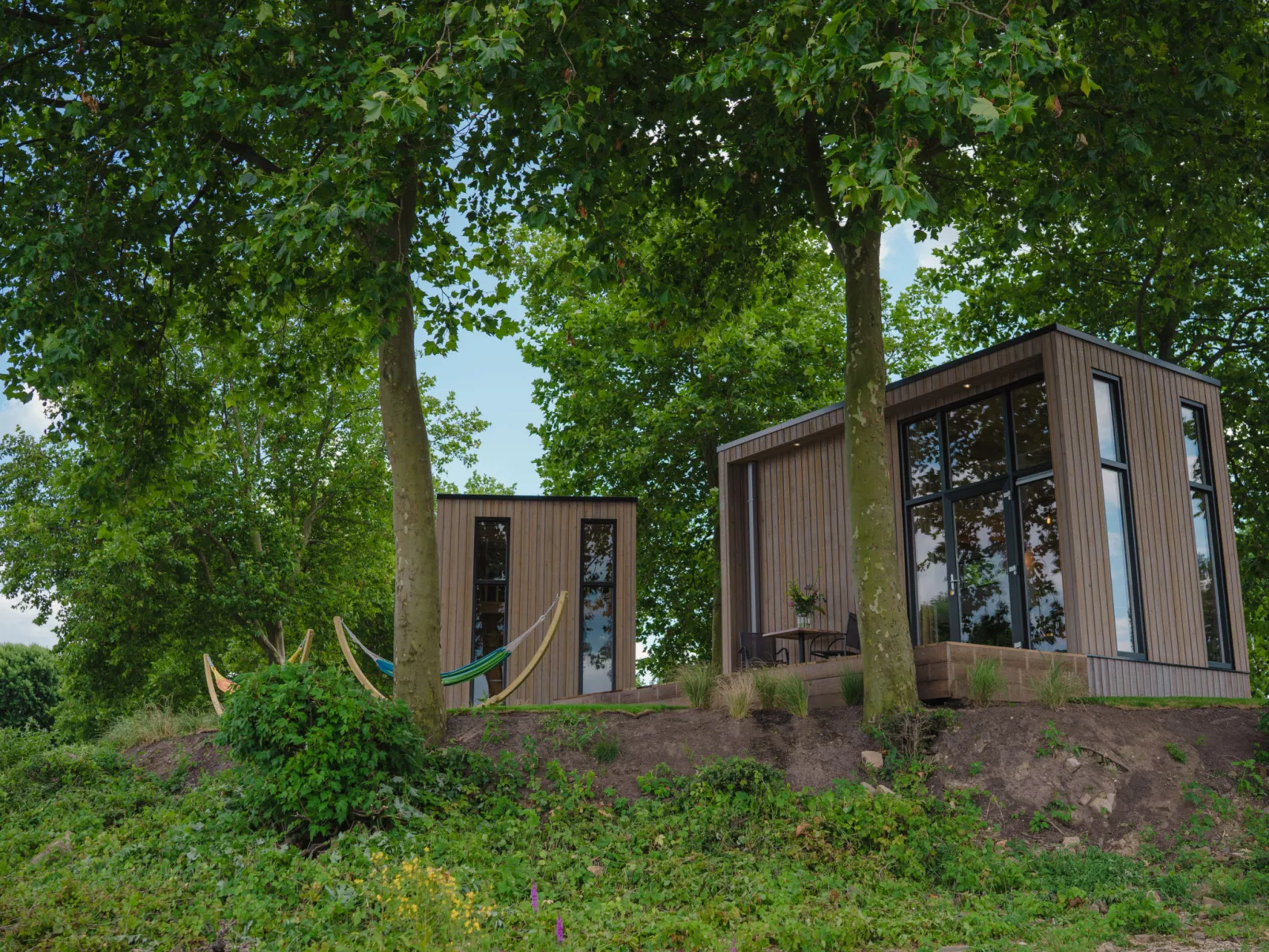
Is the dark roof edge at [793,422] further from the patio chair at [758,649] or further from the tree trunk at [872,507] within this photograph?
the tree trunk at [872,507]

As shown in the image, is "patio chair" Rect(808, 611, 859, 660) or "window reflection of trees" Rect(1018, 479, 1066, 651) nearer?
"window reflection of trees" Rect(1018, 479, 1066, 651)

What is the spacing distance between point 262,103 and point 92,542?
13270mm

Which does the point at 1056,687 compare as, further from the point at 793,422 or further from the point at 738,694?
the point at 793,422

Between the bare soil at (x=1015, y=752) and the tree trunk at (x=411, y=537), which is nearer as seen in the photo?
the bare soil at (x=1015, y=752)

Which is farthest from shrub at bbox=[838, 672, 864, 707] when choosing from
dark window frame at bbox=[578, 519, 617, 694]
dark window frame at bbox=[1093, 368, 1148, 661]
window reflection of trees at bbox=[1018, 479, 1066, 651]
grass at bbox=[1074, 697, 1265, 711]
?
dark window frame at bbox=[578, 519, 617, 694]

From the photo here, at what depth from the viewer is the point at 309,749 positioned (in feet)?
21.8

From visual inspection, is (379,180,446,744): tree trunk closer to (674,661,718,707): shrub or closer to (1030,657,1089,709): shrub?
(674,661,718,707): shrub

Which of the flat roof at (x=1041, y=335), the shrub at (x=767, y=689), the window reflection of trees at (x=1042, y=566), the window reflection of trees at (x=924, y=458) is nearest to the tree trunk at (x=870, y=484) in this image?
the shrub at (x=767, y=689)

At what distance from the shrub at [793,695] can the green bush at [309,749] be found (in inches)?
126

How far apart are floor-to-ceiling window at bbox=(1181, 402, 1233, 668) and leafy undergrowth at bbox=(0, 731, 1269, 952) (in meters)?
4.05

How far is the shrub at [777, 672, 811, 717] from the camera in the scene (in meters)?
8.57

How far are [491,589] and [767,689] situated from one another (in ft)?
21.1

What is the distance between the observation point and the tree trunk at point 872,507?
809 cm

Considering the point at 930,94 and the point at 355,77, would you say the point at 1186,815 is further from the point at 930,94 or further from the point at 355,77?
the point at 355,77
